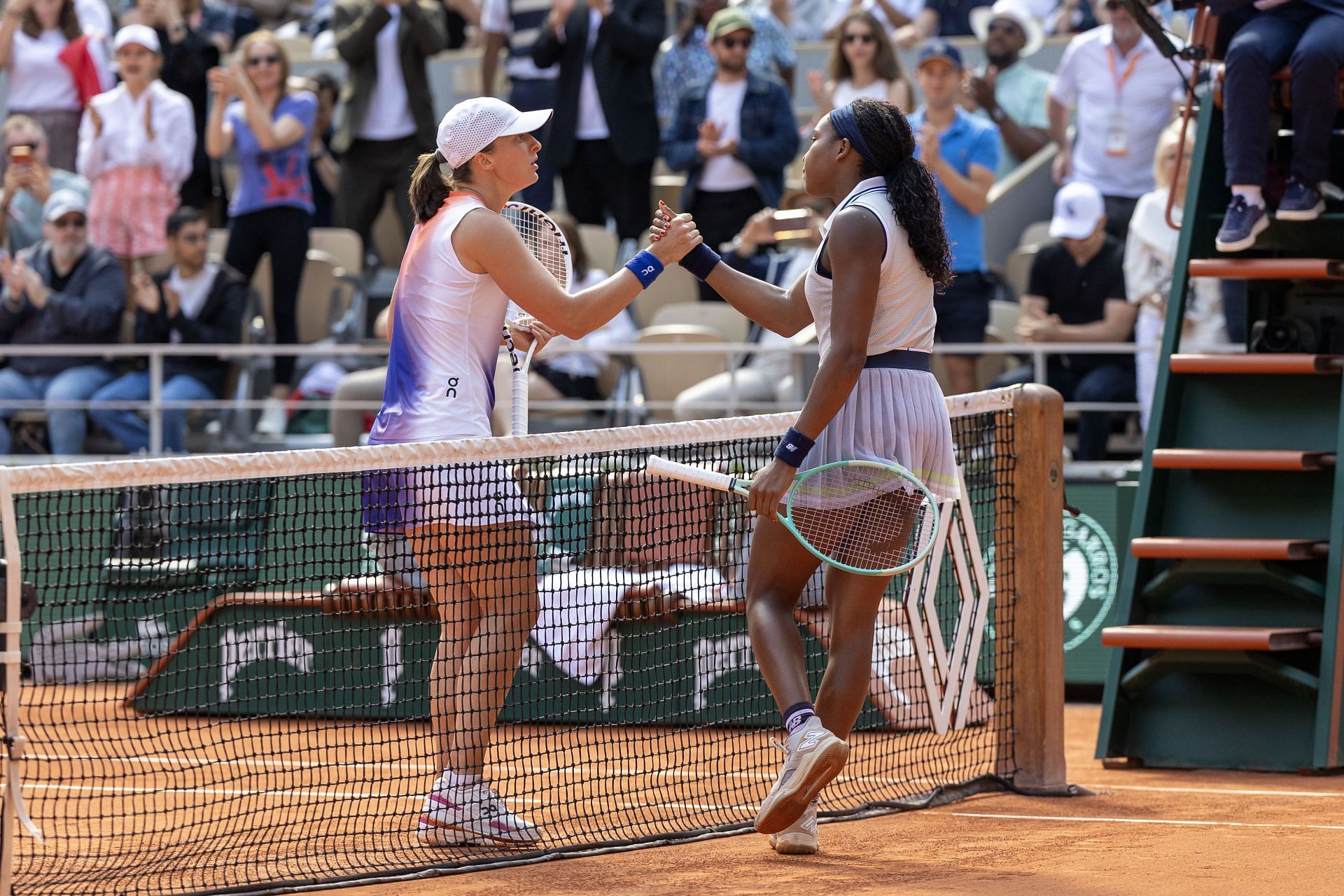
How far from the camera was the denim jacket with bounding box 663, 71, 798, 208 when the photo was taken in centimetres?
1103

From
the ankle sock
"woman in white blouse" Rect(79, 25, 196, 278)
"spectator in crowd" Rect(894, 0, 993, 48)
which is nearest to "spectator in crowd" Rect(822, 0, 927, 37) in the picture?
"spectator in crowd" Rect(894, 0, 993, 48)

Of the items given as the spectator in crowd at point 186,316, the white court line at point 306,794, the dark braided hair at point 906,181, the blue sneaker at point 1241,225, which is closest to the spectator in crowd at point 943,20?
the spectator in crowd at point 186,316

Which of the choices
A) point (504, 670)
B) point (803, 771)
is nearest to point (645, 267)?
point (504, 670)

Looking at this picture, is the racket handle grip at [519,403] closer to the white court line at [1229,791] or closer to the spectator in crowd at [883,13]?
the white court line at [1229,791]

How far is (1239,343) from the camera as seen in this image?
9586mm

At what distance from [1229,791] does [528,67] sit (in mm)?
7388

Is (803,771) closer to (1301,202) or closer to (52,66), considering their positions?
(1301,202)

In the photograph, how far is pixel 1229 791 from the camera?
6578 mm

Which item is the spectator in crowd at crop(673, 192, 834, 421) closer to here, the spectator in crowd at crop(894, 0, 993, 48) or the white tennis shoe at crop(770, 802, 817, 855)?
the spectator in crowd at crop(894, 0, 993, 48)

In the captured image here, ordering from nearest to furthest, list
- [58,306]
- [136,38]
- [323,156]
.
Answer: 1. [58,306]
2. [136,38]
3. [323,156]

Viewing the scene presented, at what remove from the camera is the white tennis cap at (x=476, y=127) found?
17.8 ft

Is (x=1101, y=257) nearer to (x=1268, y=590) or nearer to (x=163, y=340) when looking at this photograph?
(x=1268, y=590)

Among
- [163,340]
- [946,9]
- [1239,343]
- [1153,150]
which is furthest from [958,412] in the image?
[946,9]

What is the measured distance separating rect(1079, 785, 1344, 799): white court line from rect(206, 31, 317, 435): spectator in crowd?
21.1 ft
